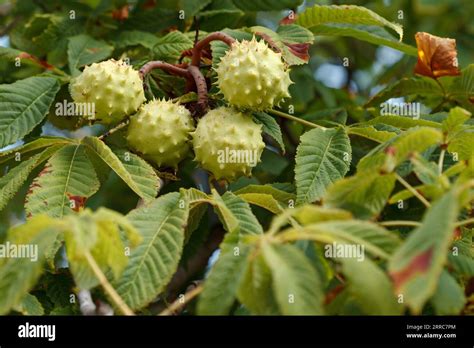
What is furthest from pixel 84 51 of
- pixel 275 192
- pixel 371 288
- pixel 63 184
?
pixel 371 288

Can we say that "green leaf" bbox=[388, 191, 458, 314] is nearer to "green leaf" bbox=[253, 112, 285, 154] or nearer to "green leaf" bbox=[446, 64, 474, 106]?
"green leaf" bbox=[253, 112, 285, 154]

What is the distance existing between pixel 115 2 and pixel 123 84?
1256mm

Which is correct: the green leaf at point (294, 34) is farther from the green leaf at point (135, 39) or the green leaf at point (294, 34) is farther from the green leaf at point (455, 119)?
the green leaf at point (455, 119)

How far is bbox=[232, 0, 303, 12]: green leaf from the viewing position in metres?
2.91

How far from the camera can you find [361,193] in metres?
1.48

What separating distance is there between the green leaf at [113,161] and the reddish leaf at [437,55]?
1.13 meters

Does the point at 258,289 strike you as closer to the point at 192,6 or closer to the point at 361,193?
the point at 361,193

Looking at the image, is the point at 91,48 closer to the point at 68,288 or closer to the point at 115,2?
the point at 115,2

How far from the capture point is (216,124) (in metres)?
2.07

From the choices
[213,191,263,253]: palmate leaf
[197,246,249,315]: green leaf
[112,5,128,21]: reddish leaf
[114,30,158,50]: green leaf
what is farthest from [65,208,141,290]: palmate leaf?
[112,5,128,21]: reddish leaf

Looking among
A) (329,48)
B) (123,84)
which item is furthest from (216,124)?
(329,48)

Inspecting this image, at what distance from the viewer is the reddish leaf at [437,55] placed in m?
2.49

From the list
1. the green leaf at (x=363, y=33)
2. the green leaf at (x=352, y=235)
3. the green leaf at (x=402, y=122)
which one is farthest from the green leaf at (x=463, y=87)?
the green leaf at (x=352, y=235)
